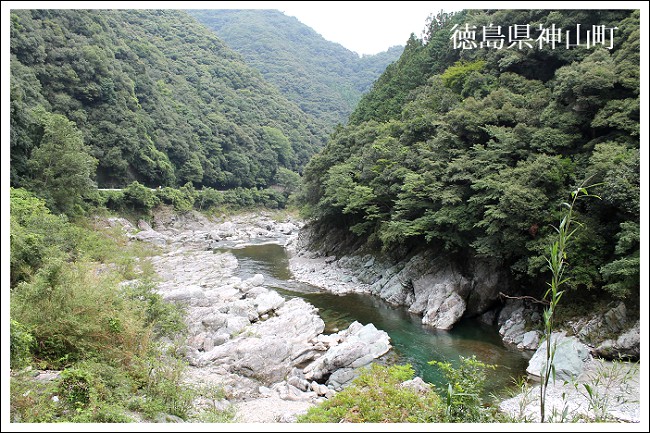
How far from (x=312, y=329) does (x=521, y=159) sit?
8.81m

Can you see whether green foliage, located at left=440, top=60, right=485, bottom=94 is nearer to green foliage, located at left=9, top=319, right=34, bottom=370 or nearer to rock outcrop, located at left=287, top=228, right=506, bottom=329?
rock outcrop, located at left=287, top=228, right=506, bottom=329

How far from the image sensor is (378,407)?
522cm

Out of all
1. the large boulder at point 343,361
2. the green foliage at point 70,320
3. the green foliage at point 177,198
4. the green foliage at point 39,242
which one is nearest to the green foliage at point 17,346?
the green foliage at point 70,320

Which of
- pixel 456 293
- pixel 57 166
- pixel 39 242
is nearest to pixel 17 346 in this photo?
pixel 39 242

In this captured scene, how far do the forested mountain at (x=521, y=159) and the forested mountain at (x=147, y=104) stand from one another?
17.1 meters

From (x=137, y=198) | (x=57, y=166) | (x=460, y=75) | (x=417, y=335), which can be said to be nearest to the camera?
(x=417, y=335)

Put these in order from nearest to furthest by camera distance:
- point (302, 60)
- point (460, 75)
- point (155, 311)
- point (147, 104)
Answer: point (155, 311), point (460, 75), point (147, 104), point (302, 60)

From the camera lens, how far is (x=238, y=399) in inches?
321

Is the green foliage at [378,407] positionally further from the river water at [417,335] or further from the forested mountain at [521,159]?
the forested mountain at [521,159]

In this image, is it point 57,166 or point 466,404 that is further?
point 57,166

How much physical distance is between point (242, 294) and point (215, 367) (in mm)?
6522

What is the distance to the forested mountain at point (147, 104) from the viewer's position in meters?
27.9

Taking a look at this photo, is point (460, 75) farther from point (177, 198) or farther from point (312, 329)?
point (177, 198)

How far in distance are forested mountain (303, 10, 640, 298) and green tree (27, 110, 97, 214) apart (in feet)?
42.4
